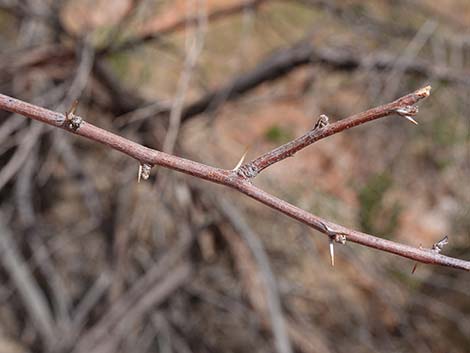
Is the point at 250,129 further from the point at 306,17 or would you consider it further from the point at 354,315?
the point at 354,315

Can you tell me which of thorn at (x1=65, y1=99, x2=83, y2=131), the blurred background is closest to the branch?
thorn at (x1=65, y1=99, x2=83, y2=131)

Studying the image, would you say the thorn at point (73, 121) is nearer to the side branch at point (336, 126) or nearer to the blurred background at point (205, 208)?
the side branch at point (336, 126)

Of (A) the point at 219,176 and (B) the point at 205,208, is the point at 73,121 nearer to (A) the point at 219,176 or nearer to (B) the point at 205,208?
(A) the point at 219,176

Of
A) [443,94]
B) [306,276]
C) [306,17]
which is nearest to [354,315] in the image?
[306,276]

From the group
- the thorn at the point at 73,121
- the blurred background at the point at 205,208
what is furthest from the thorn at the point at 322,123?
the blurred background at the point at 205,208

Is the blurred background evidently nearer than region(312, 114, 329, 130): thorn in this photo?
No

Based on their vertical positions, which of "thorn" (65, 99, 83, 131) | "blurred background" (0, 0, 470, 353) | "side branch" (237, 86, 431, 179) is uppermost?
"blurred background" (0, 0, 470, 353)

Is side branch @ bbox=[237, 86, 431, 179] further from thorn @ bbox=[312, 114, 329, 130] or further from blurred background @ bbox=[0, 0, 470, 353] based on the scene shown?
blurred background @ bbox=[0, 0, 470, 353]
